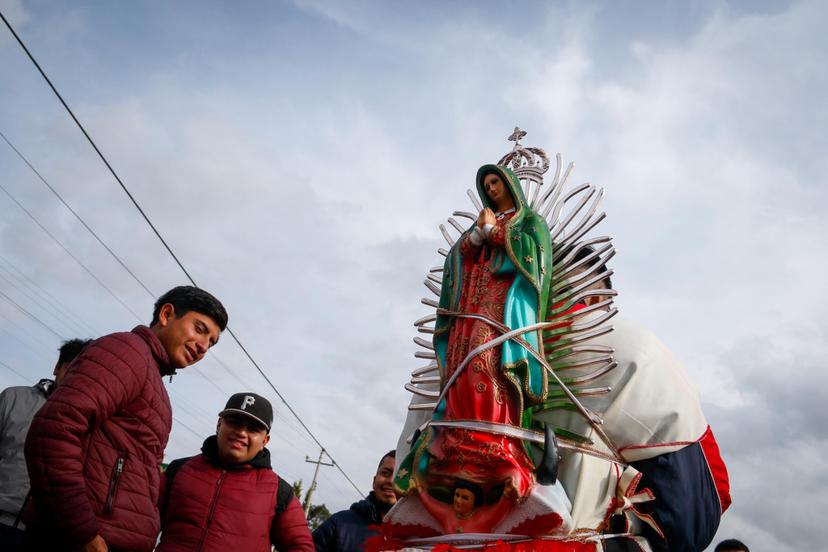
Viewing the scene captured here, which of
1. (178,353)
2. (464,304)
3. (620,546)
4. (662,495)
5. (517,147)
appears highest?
(517,147)

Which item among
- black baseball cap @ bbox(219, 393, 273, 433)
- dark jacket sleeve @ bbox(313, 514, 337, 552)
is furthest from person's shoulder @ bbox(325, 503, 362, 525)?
black baseball cap @ bbox(219, 393, 273, 433)

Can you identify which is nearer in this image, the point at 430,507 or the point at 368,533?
the point at 430,507

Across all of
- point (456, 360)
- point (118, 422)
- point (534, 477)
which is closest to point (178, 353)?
point (118, 422)

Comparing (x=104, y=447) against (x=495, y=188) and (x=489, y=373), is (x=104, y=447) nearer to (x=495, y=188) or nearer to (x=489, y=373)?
(x=489, y=373)

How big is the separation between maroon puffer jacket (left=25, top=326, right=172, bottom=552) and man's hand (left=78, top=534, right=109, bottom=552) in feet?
0.07

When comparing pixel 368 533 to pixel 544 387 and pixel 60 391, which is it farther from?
pixel 60 391

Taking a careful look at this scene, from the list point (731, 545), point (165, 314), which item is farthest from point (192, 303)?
point (731, 545)

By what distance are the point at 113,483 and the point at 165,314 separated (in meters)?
0.68

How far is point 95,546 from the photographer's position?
1996 millimetres

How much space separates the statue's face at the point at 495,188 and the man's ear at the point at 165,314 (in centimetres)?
179

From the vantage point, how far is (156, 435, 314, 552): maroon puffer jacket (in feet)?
9.64

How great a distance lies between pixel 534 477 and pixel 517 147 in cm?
214

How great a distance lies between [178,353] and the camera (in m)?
2.54

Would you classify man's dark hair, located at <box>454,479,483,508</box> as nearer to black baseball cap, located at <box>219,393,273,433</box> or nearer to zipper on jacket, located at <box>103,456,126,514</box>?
black baseball cap, located at <box>219,393,273,433</box>
